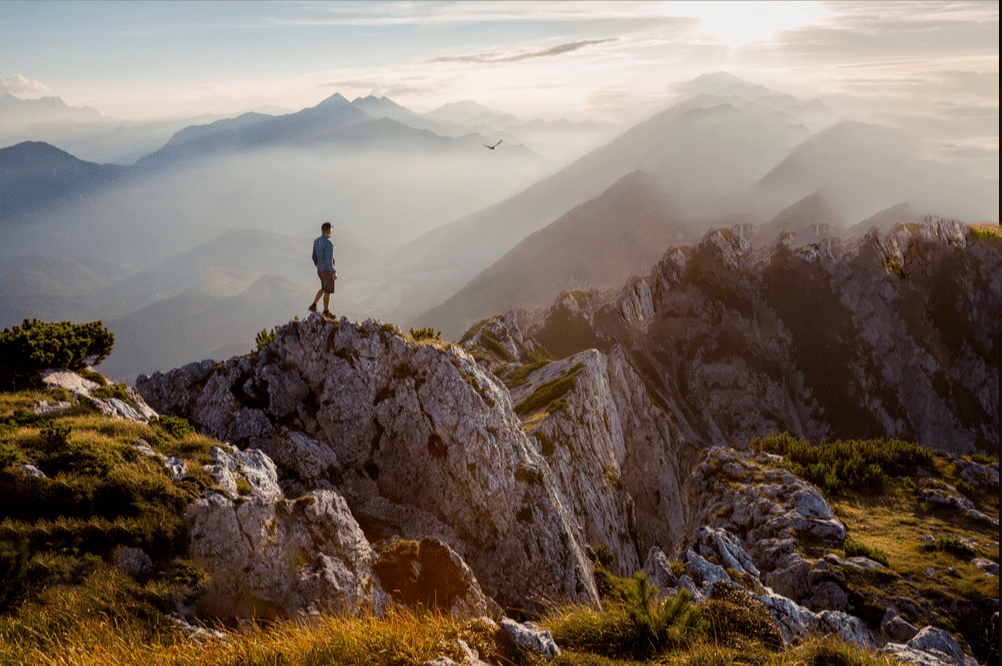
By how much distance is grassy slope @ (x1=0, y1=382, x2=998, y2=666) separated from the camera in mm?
9594

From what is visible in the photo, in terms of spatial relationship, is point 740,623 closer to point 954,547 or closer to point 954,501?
point 954,547

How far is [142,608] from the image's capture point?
12.6m

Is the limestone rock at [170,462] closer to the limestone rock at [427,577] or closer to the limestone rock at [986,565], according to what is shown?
the limestone rock at [427,577]

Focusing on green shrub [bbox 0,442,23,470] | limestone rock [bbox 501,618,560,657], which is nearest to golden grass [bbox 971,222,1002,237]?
limestone rock [bbox 501,618,560,657]

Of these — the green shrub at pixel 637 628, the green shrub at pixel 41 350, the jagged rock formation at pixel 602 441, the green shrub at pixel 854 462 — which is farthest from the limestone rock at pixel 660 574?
the green shrub at pixel 41 350

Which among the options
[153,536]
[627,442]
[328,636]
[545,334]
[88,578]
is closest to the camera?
[328,636]

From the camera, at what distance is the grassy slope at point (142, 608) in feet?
31.5

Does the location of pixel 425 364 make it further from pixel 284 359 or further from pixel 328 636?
pixel 328 636

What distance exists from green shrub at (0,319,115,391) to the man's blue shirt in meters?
10.2

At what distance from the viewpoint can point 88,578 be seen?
12648mm

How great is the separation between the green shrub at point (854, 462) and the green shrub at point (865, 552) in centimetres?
931

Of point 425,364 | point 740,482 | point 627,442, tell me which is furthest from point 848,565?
point 627,442

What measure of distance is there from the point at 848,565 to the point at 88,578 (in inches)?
1208

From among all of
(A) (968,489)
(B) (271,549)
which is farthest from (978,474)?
(B) (271,549)
